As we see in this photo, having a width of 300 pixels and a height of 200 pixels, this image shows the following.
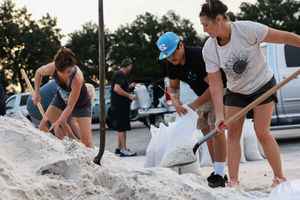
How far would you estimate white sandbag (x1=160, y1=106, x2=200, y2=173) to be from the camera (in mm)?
6266

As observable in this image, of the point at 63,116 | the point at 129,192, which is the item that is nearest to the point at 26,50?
the point at 63,116

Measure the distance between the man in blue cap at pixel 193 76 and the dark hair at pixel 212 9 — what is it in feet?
2.29

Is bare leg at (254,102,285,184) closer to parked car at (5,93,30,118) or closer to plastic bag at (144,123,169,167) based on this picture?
plastic bag at (144,123,169,167)

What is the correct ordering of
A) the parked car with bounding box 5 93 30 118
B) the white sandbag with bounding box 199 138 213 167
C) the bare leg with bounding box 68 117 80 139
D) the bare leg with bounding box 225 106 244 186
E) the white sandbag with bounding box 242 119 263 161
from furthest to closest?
the parked car with bounding box 5 93 30 118 < the white sandbag with bounding box 242 119 263 161 < the white sandbag with bounding box 199 138 213 167 < the bare leg with bounding box 68 117 80 139 < the bare leg with bounding box 225 106 244 186

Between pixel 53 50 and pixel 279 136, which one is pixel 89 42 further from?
pixel 279 136

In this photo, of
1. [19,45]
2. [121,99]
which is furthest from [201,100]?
[19,45]

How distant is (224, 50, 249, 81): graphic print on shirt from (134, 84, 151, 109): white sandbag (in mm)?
8953

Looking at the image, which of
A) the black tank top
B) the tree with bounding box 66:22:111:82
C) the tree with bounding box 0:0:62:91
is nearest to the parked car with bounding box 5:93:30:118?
the black tank top

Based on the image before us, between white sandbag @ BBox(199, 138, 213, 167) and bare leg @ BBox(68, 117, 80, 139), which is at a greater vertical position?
bare leg @ BBox(68, 117, 80, 139)

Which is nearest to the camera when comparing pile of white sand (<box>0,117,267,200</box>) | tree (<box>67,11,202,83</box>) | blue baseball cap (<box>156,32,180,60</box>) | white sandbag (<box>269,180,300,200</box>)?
white sandbag (<box>269,180,300,200</box>)

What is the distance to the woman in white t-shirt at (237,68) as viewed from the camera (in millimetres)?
5590

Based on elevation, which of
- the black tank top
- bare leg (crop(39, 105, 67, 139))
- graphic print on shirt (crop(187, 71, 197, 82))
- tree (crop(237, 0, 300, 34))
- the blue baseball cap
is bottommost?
bare leg (crop(39, 105, 67, 139))

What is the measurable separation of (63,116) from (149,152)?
99 cm

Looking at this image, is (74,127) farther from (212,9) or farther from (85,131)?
(212,9)
